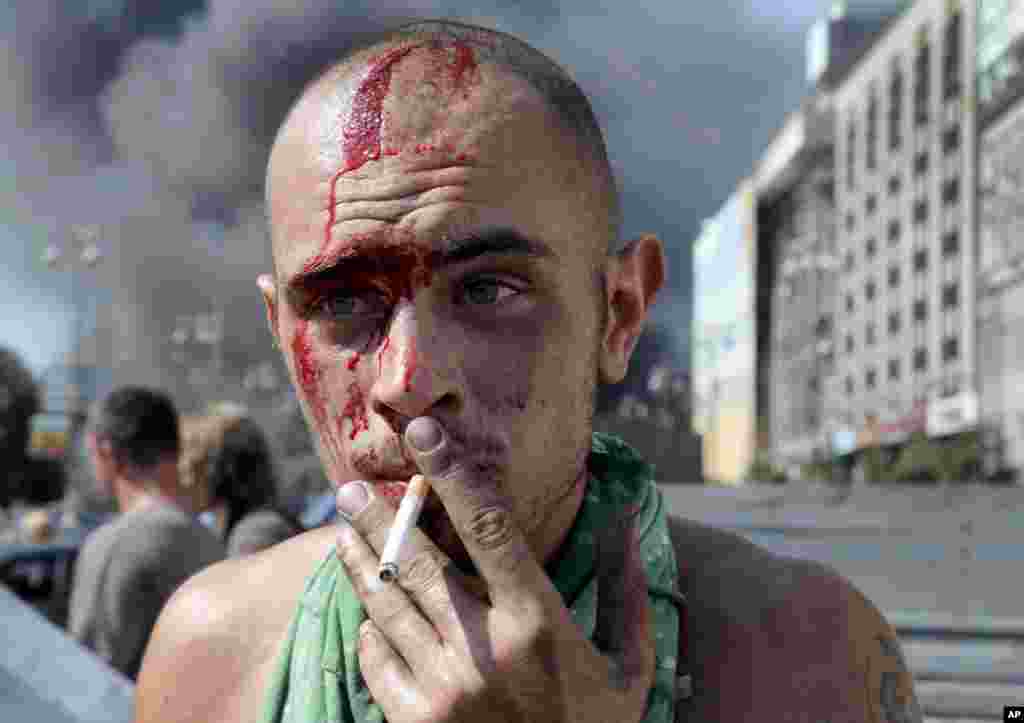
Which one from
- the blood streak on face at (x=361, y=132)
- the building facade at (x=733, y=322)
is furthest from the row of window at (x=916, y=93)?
the blood streak on face at (x=361, y=132)

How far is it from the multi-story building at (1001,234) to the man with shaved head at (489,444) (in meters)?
43.6

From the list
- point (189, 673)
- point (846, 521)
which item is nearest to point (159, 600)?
point (846, 521)

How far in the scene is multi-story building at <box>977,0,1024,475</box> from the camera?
42375 mm

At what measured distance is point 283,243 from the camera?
1.52m

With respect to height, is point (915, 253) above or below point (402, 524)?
above

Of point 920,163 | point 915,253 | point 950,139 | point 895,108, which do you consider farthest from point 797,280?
point 950,139

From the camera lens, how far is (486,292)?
1403 mm

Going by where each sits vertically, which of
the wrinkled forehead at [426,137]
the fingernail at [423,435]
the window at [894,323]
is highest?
the window at [894,323]

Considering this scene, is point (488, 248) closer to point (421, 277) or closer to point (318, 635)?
point (421, 277)

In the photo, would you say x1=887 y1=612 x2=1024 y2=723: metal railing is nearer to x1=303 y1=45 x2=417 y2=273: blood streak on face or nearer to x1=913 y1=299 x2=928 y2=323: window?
x1=303 y1=45 x2=417 y2=273: blood streak on face

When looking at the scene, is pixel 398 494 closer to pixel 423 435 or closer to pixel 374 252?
pixel 423 435

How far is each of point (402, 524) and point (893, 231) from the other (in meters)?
60.0

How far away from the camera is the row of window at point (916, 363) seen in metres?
50.3

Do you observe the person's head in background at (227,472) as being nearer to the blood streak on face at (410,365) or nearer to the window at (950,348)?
the blood streak on face at (410,365)
